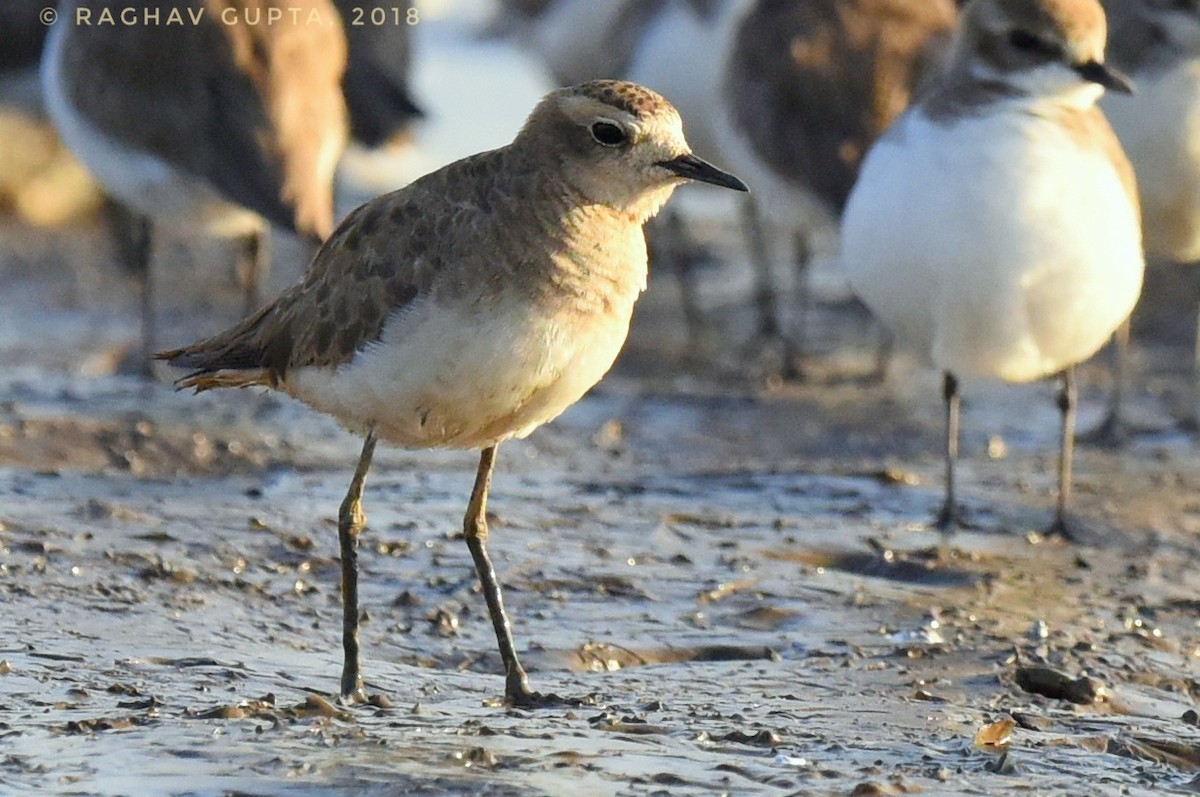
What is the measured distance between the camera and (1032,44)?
675cm

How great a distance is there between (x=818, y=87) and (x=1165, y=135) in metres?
1.54

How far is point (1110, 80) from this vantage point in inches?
261

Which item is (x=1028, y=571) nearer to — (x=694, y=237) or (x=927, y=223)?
(x=927, y=223)

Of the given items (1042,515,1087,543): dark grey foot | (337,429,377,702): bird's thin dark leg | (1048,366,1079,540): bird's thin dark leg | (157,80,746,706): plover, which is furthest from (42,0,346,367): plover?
(157,80,746,706): plover

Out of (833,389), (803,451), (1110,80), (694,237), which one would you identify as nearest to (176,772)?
(1110,80)

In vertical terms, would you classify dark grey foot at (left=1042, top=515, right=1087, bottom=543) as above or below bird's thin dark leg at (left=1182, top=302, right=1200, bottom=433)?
below

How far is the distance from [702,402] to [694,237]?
16.2 ft

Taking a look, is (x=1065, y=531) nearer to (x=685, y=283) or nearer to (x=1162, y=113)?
(x=1162, y=113)

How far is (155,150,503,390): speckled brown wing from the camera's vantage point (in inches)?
177

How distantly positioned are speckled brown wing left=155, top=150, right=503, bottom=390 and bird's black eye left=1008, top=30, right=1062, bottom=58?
2.69 meters

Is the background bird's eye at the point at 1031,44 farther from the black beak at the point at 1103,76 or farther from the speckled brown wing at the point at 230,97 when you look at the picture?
the speckled brown wing at the point at 230,97

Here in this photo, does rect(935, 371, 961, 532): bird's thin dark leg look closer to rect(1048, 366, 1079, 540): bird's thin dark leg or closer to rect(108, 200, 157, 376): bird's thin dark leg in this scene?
rect(1048, 366, 1079, 540): bird's thin dark leg

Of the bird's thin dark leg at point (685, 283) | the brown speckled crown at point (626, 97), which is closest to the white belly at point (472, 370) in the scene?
the brown speckled crown at point (626, 97)

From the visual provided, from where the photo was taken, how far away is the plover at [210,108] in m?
8.11
